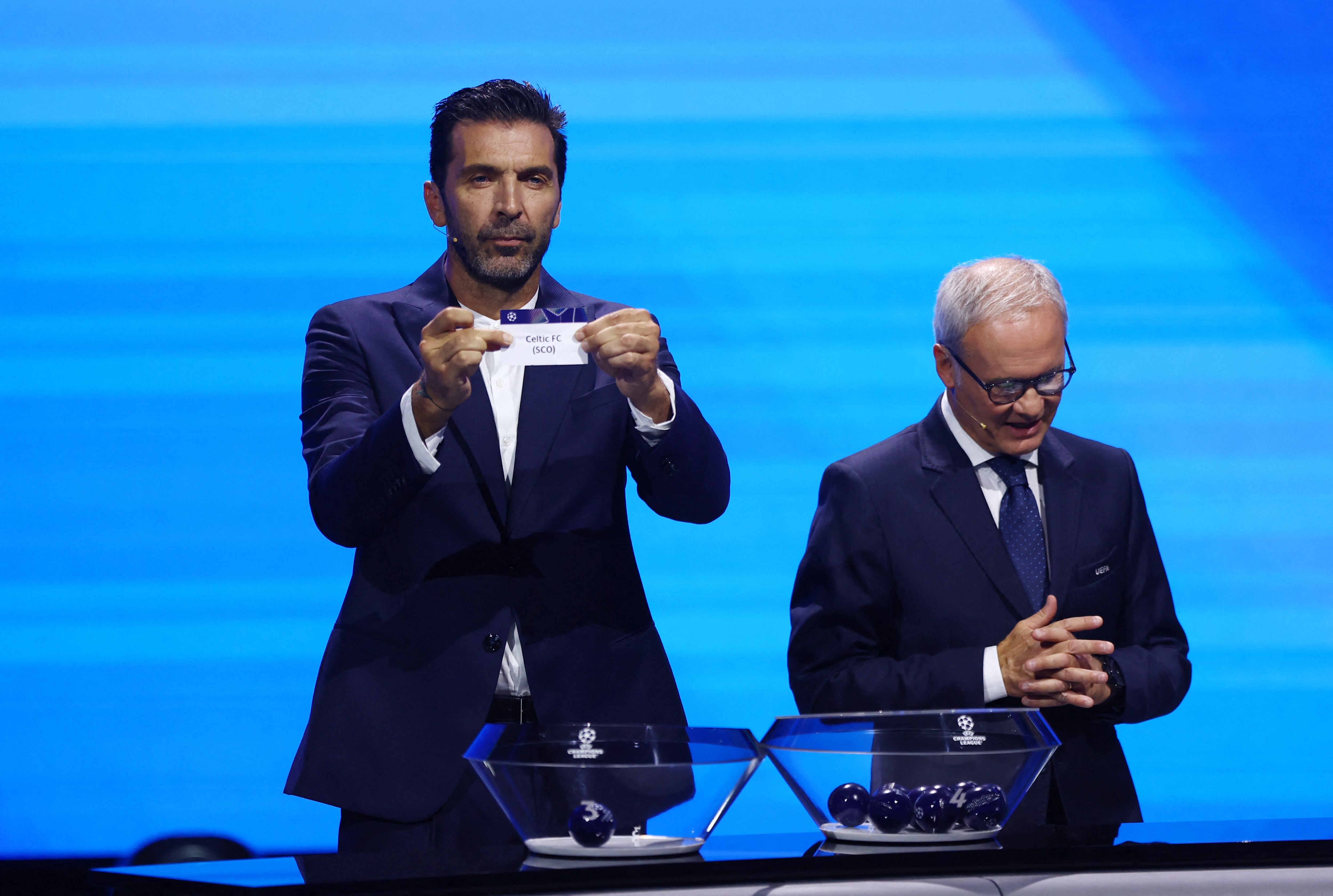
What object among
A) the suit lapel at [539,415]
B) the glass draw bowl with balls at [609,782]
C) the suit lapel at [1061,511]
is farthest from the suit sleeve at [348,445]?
the suit lapel at [1061,511]

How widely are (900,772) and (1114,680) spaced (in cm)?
63

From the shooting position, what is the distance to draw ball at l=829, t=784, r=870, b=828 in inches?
58.0

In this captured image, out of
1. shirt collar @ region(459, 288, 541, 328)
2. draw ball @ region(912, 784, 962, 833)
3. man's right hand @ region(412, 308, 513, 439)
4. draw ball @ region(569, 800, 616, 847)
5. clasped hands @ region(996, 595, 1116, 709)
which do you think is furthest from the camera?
shirt collar @ region(459, 288, 541, 328)

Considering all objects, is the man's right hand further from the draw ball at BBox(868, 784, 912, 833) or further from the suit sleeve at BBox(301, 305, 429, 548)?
the draw ball at BBox(868, 784, 912, 833)

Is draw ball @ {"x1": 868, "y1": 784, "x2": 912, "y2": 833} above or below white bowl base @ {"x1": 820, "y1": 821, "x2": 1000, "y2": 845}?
above

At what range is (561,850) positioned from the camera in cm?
138

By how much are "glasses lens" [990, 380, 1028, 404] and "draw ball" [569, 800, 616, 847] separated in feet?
3.41

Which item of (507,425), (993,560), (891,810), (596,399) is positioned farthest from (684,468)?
(891,810)

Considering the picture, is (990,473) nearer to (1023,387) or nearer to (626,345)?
(1023,387)

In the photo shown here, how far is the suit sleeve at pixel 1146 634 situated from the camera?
1.99 metres

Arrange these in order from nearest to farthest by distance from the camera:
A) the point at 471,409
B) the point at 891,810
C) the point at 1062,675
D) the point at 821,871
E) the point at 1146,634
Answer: the point at 821,871 < the point at 891,810 < the point at 1062,675 < the point at 471,409 < the point at 1146,634

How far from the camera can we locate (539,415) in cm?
203

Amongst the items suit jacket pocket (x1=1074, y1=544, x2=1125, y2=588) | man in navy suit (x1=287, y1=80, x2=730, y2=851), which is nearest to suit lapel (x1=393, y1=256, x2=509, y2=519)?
man in navy suit (x1=287, y1=80, x2=730, y2=851)

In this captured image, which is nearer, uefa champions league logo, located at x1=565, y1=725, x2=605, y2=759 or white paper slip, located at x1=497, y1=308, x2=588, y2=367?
uefa champions league logo, located at x1=565, y1=725, x2=605, y2=759
